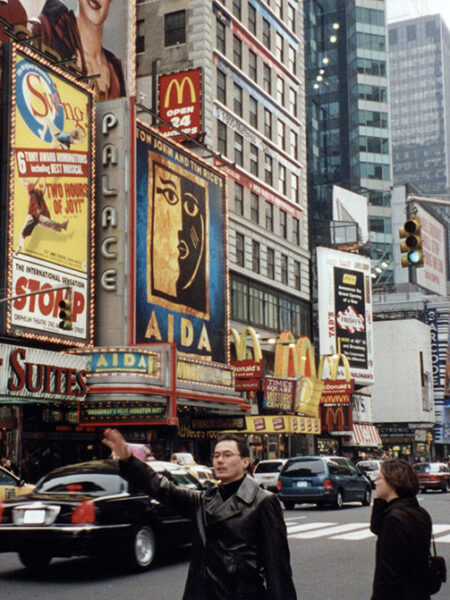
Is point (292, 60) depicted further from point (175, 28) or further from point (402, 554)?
Answer: point (402, 554)

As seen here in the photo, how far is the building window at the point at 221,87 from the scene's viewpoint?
173ft

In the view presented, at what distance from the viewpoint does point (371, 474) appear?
140ft

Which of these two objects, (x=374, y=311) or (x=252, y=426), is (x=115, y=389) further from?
(x=374, y=311)

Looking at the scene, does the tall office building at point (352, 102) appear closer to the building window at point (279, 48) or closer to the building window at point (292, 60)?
the building window at point (292, 60)

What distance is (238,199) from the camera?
54031 mm

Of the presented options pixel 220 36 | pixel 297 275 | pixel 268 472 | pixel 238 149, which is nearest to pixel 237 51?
pixel 220 36

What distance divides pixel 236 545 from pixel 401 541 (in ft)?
3.70

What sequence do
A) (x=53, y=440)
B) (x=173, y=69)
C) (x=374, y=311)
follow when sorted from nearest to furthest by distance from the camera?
(x=53, y=440) → (x=173, y=69) → (x=374, y=311)

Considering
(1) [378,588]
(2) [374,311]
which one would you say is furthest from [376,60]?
(1) [378,588]

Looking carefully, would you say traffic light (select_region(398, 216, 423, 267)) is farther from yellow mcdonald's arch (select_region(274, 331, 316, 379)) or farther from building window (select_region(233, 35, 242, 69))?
building window (select_region(233, 35, 242, 69))

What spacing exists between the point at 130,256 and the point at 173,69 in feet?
60.2

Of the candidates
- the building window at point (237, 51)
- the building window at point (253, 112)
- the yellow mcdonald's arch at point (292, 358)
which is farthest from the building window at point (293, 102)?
Answer: the yellow mcdonald's arch at point (292, 358)

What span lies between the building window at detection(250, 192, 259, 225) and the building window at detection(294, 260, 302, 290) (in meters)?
6.97

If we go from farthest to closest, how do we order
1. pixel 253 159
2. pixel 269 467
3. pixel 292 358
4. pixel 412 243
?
pixel 253 159
pixel 292 358
pixel 269 467
pixel 412 243
